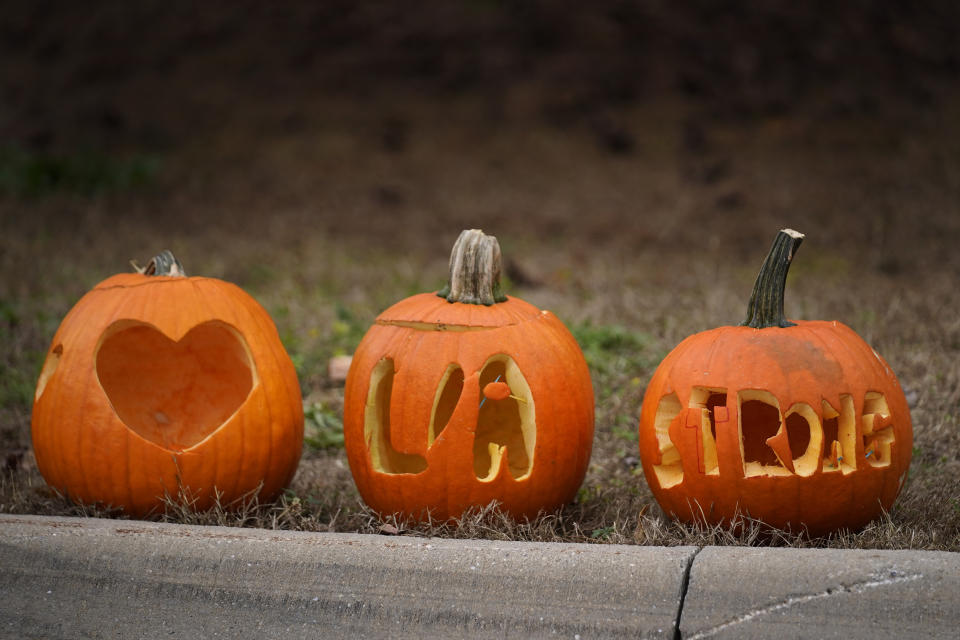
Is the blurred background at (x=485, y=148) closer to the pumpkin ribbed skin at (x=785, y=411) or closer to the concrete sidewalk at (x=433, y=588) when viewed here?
the pumpkin ribbed skin at (x=785, y=411)

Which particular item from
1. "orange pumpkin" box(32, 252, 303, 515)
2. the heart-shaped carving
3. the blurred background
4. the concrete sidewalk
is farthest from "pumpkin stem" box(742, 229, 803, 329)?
the blurred background

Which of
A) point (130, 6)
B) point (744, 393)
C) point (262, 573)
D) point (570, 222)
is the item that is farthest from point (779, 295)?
point (130, 6)

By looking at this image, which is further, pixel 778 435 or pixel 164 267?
pixel 164 267

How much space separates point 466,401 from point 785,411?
0.88m

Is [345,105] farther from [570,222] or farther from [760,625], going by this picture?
[760,625]

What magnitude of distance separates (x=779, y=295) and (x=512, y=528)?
1.04m

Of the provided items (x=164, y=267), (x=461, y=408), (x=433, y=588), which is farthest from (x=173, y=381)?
(x=433, y=588)

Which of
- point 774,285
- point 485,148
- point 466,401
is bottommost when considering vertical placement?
point 466,401

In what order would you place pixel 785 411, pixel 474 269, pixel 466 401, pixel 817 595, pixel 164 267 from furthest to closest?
1. pixel 164 267
2. pixel 474 269
3. pixel 466 401
4. pixel 785 411
5. pixel 817 595

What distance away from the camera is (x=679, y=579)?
2307 mm

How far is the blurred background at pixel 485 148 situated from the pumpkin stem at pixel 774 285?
8.21 ft

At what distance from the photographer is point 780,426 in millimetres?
2598

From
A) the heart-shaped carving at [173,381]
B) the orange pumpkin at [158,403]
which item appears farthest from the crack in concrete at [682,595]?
the heart-shaped carving at [173,381]

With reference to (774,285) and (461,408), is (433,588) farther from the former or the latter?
(774,285)
